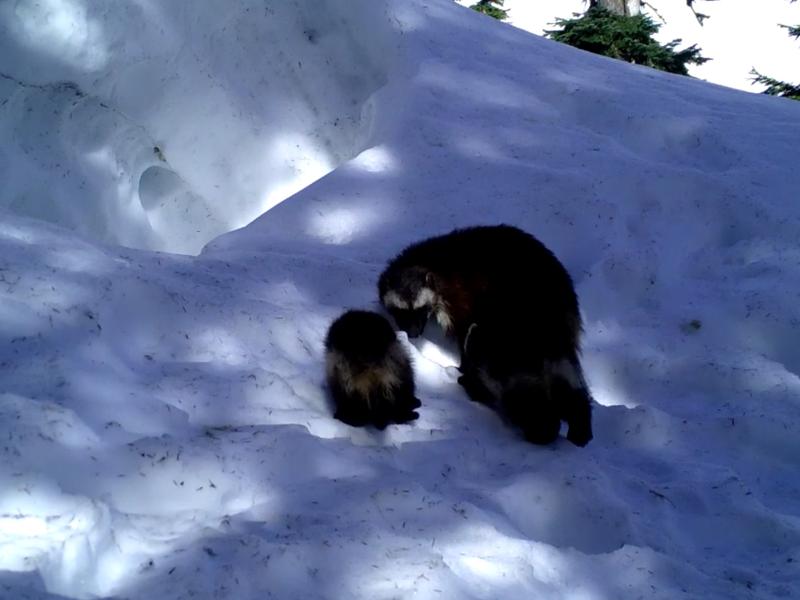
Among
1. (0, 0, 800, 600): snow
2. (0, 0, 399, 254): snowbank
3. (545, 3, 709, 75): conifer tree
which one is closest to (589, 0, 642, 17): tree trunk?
(545, 3, 709, 75): conifer tree

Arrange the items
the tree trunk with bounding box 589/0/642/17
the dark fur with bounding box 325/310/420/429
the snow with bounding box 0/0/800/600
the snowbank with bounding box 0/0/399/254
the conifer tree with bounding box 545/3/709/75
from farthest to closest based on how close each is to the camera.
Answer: the tree trunk with bounding box 589/0/642/17
the conifer tree with bounding box 545/3/709/75
the snowbank with bounding box 0/0/399/254
the dark fur with bounding box 325/310/420/429
the snow with bounding box 0/0/800/600

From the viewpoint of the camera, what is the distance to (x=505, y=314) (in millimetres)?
3959

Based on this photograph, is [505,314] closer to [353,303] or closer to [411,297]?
[411,297]

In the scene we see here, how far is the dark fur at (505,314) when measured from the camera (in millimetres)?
3682

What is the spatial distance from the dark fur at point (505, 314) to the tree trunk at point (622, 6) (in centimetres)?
1665

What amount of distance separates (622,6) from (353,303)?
17.5 meters

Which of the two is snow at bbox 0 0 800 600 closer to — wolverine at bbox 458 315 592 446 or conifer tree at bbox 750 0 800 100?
wolverine at bbox 458 315 592 446

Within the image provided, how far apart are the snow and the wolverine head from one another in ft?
0.72

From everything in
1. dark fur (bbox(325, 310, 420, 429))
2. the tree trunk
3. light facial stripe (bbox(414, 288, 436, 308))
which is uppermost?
the tree trunk

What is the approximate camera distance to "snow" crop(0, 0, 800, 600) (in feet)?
8.21

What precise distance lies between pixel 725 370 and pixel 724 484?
1050mm

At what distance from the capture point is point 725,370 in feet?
13.9

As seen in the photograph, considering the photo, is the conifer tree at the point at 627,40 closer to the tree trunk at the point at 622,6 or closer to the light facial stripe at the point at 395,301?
the tree trunk at the point at 622,6

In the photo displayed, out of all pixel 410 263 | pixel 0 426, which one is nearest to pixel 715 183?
pixel 410 263
